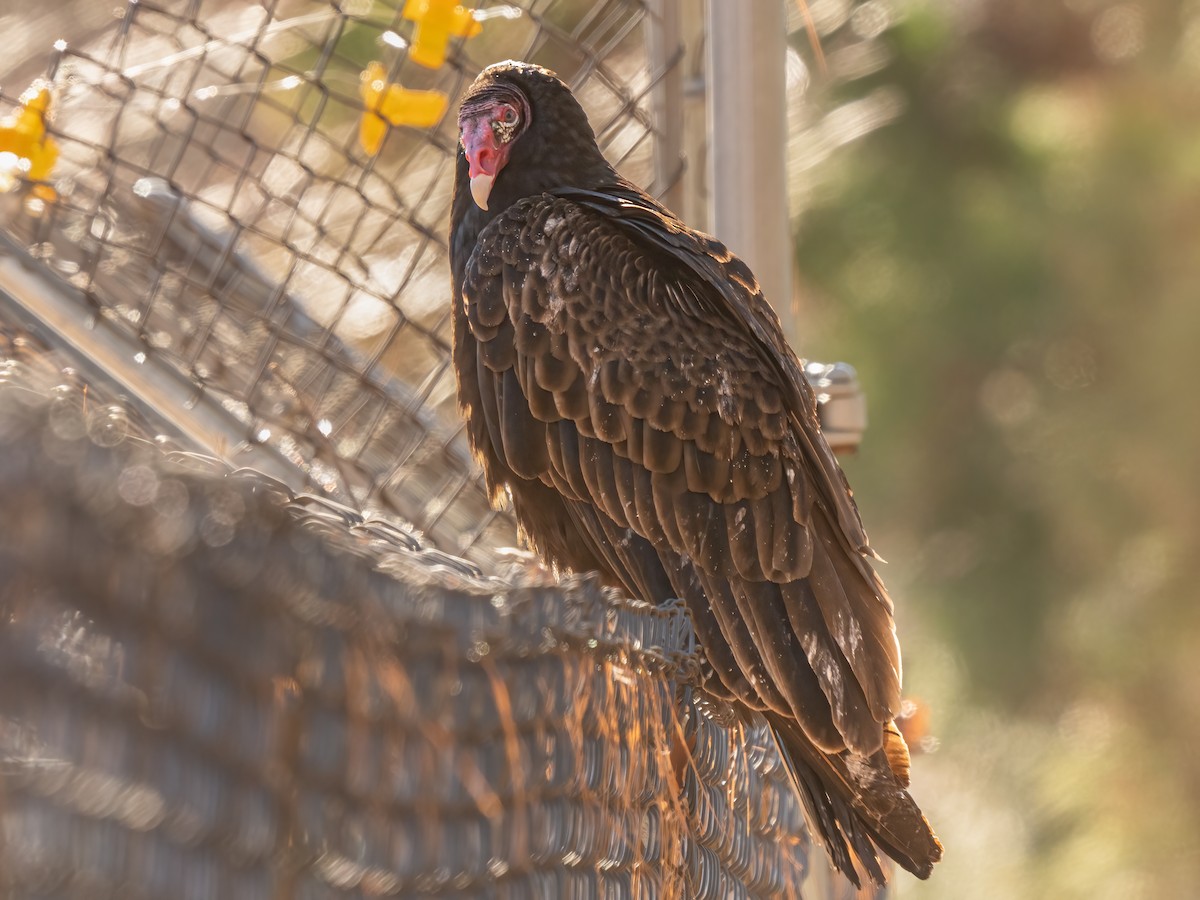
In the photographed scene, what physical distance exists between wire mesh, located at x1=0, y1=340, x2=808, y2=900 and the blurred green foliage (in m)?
5.17

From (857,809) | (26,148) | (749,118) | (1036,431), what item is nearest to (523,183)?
(749,118)

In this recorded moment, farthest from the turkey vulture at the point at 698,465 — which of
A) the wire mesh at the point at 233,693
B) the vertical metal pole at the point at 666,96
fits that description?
the wire mesh at the point at 233,693

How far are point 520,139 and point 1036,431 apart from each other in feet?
14.1

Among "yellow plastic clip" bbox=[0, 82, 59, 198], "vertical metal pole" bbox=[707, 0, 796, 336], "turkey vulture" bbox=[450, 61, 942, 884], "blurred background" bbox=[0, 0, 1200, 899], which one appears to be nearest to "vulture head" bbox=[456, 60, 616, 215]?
"turkey vulture" bbox=[450, 61, 942, 884]

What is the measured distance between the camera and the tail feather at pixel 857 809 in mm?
Answer: 1737

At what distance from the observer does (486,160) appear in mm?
2143

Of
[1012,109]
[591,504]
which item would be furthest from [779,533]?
[1012,109]

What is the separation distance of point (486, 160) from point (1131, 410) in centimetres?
452

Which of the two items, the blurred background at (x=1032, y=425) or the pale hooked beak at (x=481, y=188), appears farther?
the blurred background at (x=1032, y=425)

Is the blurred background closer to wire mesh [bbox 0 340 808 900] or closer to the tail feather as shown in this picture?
the tail feather

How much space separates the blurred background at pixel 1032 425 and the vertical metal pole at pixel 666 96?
3.42 meters

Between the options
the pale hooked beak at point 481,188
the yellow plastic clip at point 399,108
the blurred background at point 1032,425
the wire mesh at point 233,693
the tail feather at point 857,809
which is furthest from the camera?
the blurred background at point 1032,425

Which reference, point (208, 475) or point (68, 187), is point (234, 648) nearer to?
point (208, 475)

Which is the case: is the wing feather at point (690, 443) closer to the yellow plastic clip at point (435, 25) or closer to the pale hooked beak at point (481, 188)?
the pale hooked beak at point (481, 188)
